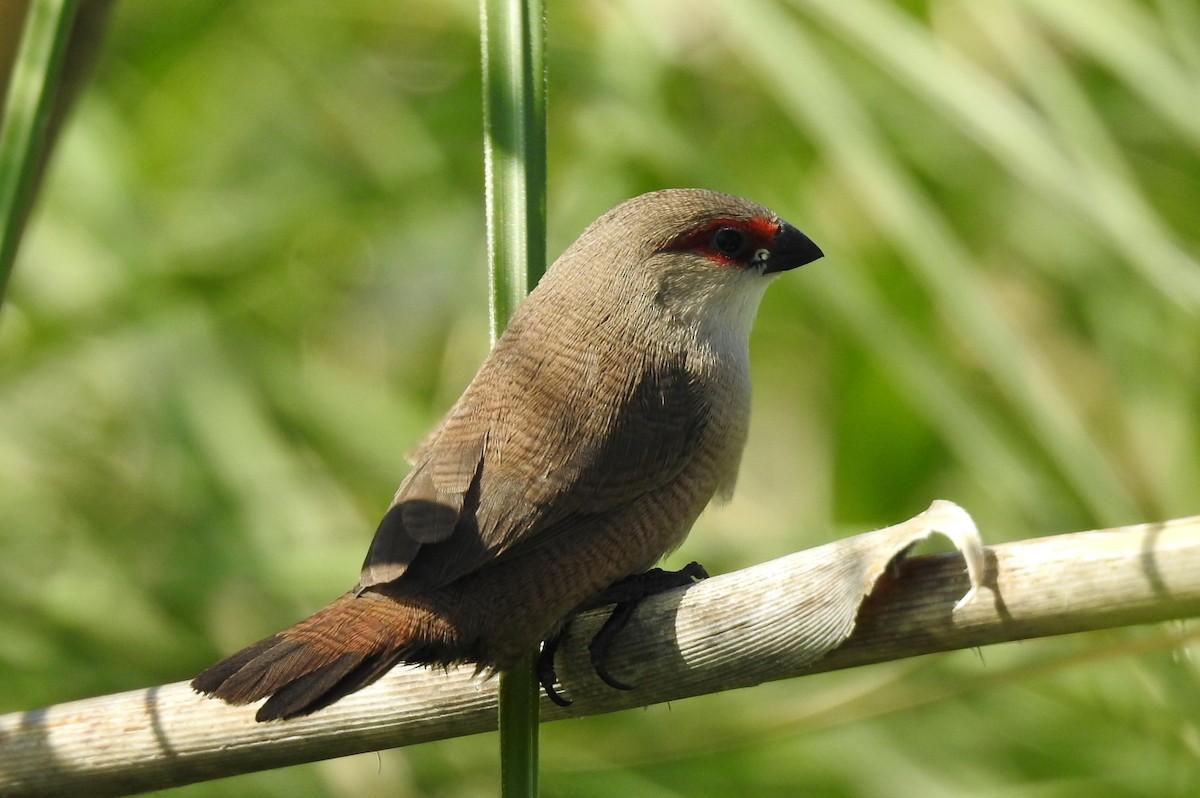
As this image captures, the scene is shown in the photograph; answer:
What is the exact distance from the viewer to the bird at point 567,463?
5.71ft

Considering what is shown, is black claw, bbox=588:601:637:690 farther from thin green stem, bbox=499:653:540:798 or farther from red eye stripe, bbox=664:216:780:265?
red eye stripe, bbox=664:216:780:265

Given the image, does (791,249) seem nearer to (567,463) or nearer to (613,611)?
(567,463)

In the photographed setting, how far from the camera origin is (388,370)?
149 inches

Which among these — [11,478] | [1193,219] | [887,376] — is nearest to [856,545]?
[887,376]

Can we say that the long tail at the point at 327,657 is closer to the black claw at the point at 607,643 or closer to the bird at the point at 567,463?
the bird at the point at 567,463

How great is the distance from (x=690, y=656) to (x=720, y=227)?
1035mm

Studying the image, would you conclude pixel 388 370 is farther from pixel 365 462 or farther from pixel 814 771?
pixel 814 771

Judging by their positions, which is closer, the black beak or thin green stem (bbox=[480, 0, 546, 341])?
thin green stem (bbox=[480, 0, 546, 341])

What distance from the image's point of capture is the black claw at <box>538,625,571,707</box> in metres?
1.83

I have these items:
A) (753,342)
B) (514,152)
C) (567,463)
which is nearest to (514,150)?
(514,152)

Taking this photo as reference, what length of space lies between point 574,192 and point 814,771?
148 cm

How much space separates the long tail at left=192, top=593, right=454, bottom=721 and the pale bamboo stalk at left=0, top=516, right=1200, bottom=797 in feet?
0.18

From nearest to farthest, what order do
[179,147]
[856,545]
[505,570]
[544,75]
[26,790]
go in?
[856,545], [26,790], [544,75], [505,570], [179,147]

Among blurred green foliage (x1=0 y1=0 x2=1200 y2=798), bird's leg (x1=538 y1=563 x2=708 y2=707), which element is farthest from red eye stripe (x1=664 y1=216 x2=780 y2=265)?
bird's leg (x1=538 y1=563 x2=708 y2=707)
